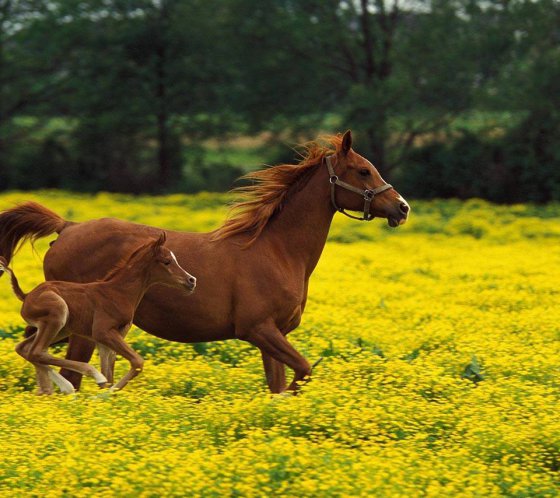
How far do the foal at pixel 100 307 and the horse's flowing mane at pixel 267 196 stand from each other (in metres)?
0.83

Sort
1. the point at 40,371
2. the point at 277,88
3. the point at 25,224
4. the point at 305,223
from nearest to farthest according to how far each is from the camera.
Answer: the point at 40,371 < the point at 305,223 < the point at 25,224 < the point at 277,88

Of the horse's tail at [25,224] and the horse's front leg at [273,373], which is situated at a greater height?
the horse's tail at [25,224]

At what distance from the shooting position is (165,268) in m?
8.87

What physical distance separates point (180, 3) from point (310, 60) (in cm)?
526

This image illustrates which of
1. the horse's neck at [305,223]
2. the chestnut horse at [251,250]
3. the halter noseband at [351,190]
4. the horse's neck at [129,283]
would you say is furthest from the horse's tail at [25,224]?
the halter noseband at [351,190]

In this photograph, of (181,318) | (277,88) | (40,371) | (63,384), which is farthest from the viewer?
(277,88)

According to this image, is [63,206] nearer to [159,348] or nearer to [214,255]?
[159,348]

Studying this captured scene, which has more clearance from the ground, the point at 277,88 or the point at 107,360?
the point at 107,360

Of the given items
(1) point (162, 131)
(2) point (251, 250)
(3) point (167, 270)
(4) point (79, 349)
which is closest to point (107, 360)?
(4) point (79, 349)

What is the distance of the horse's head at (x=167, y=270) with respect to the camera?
8867mm

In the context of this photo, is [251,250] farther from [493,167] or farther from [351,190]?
[493,167]

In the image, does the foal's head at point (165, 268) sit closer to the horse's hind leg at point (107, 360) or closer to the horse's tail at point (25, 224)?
the horse's hind leg at point (107, 360)

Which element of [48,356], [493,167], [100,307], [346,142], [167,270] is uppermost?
[346,142]

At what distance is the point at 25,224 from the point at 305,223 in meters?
2.47
